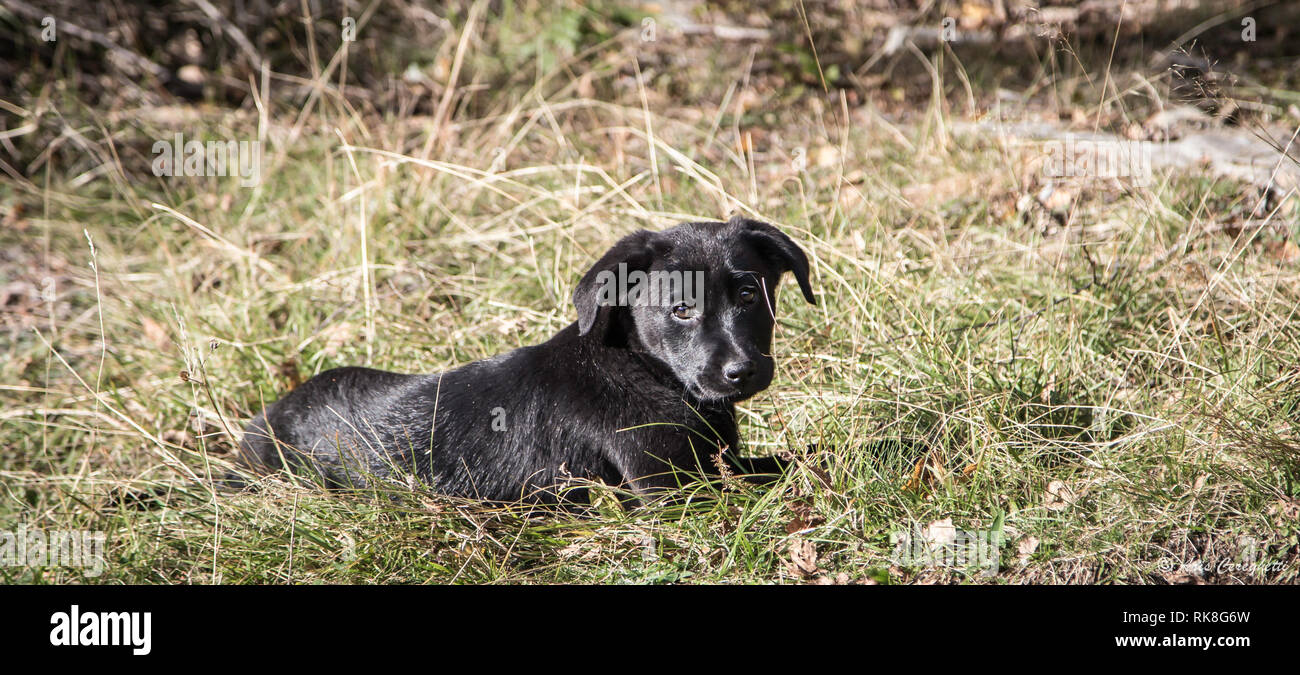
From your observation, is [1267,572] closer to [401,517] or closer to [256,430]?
[401,517]

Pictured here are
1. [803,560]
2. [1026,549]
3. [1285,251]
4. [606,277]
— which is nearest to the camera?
[1026,549]

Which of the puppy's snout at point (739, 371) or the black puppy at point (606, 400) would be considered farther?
the black puppy at point (606, 400)

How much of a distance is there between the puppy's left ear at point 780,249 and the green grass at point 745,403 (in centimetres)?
48

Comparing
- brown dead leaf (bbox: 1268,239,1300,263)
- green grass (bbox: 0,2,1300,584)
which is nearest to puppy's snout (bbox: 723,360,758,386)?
green grass (bbox: 0,2,1300,584)

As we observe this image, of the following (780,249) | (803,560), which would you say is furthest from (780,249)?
(803,560)

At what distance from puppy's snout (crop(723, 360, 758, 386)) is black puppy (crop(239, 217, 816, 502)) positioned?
0.19 feet

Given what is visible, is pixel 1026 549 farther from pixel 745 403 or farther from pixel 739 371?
pixel 745 403

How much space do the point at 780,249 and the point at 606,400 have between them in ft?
2.90

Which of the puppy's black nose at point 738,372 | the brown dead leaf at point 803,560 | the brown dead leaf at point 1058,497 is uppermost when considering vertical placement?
the puppy's black nose at point 738,372

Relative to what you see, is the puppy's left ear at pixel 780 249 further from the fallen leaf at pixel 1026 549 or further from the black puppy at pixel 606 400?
the fallen leaf at pixel 1026 549

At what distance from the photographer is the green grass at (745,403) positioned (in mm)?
3379

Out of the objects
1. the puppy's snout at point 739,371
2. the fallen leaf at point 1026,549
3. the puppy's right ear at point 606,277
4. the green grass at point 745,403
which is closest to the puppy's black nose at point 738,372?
the puppy's snout at point 739,371

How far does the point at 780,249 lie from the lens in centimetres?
381
